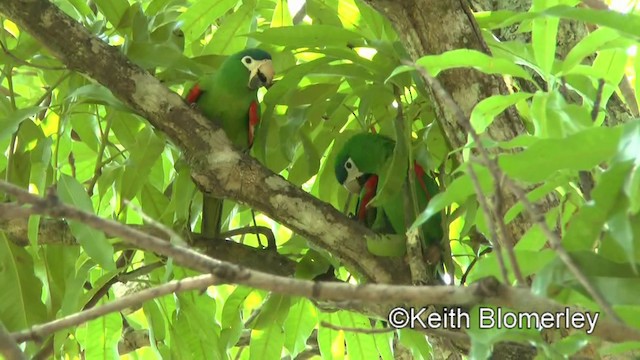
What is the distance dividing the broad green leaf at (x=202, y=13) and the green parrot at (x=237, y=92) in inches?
3.6

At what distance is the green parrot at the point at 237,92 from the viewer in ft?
5.71

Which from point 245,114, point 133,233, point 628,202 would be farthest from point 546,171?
point 245,114

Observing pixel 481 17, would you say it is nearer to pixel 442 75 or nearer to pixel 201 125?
pixel 442 75

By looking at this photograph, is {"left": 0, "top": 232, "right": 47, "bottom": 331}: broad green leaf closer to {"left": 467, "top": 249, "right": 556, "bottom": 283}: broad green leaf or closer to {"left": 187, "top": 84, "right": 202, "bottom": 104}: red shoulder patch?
{"left": 187, "top": 84, "right": 202, "bottom": 104}: red shoulder patch

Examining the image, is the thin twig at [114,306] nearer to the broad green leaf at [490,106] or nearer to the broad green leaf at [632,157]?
the broad green leaf at [632,157]

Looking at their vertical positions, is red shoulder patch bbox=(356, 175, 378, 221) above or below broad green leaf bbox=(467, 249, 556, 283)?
below

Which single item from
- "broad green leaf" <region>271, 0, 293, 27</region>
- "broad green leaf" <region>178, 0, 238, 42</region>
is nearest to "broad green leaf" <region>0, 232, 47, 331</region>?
"broad green leaf" <region>178, 0, 238, 42</region>

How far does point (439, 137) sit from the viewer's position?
5.08 ft

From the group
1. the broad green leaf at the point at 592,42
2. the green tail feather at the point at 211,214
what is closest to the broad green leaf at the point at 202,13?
the green tail feather at the point at 211,214

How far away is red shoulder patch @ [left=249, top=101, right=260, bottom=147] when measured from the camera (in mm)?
1807

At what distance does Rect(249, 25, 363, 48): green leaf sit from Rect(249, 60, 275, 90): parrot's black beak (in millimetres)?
249

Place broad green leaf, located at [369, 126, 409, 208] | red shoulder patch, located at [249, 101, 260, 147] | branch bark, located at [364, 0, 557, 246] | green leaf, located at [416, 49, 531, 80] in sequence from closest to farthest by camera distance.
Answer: green leaf, located at [416, 49, 531, 80]
branch bark, located at [364, 0, 557, 246]
broad green leaf, located at [369, 126, 409, 208]
red shoulder patch, located at [249, 101, 260, 147]

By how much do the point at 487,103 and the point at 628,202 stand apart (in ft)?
0.91

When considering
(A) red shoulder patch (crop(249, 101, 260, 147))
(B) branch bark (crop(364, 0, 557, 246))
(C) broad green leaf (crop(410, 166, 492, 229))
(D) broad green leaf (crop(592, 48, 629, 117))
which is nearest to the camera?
(C) broad green leaf (crop(410, 166, 492, 229))
